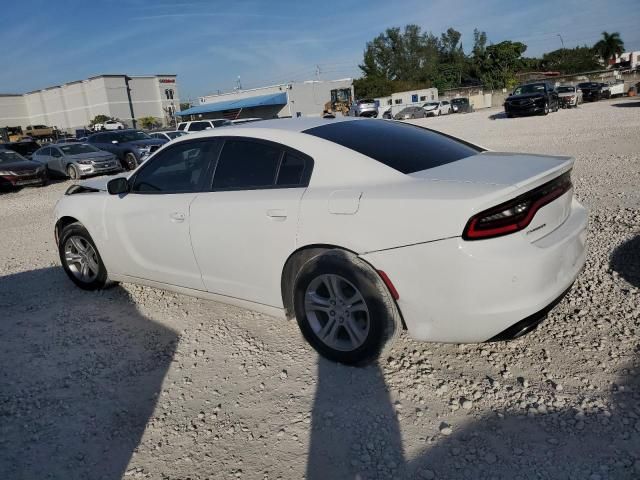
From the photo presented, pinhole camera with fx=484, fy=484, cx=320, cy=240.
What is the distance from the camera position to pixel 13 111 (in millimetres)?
92938

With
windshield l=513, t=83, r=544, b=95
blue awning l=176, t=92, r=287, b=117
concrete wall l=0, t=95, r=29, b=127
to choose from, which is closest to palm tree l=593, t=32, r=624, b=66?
blue awning l=176, t=92, r=287, b=117

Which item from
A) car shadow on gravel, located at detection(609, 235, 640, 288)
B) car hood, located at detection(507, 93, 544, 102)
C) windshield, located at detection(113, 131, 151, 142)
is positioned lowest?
car shadow on gravel, located at detection(609, 235, 640, 288)

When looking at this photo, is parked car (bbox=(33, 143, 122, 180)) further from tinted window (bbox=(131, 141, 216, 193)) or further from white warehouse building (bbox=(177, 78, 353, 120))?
white warehouse building (bbox=(177, 78, 353, 120))

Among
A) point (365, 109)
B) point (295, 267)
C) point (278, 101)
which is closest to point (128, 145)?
point (295, 267)

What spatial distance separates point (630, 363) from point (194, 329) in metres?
3.04

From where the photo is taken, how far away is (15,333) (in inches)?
162

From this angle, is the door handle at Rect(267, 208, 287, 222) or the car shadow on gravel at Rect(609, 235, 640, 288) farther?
the car shadow on gravel at Rect(609, 235, 640, 288)

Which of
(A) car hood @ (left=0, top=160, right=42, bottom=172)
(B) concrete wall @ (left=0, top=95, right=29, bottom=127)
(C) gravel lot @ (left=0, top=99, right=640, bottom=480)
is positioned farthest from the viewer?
(B) concrete wall @ (left=0, top=95, right=29, bottom=127)

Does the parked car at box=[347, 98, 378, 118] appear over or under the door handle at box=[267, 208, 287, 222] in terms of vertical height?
over

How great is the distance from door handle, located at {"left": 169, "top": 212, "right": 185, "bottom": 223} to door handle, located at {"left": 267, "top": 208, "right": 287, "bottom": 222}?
2.88ft

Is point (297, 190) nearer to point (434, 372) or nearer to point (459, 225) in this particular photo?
point (459, 225)

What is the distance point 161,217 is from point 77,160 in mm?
14818

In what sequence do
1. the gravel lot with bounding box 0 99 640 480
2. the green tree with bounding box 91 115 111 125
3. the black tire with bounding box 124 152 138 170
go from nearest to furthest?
the gravel lot with bounding box 0 99 640 480 → the black tire with bounding box 124 152 138 170 → the green tree with bounding box 91 115 111 125

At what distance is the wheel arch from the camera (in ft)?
9.45
